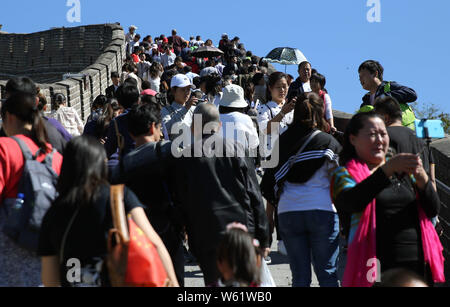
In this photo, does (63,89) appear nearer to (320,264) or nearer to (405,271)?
(320,264)

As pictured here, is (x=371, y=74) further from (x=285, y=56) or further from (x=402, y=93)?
(x=285, y=56)

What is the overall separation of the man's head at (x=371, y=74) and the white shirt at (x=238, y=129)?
4.07 ft

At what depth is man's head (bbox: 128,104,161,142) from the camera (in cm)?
520

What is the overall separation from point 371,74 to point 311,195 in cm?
257

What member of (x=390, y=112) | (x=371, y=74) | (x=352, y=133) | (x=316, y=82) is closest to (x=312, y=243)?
(x=352, y=133)

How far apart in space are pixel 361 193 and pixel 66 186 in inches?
61.2

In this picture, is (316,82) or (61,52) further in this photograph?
(61,52)

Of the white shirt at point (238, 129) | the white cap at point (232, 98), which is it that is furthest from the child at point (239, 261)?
the white cap at point (232, 98)

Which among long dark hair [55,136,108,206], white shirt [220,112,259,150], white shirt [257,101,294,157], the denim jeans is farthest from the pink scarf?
white shirt [257,101,294,157]

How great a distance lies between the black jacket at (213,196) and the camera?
4.87m

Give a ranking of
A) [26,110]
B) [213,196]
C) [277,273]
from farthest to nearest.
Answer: [277,273] < [213,196] < [26,110]

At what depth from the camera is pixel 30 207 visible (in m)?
4.18

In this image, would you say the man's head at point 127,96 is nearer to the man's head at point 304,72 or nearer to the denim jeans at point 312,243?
the denim jeans at point 312,243

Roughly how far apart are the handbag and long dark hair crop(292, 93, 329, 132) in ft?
7.74
